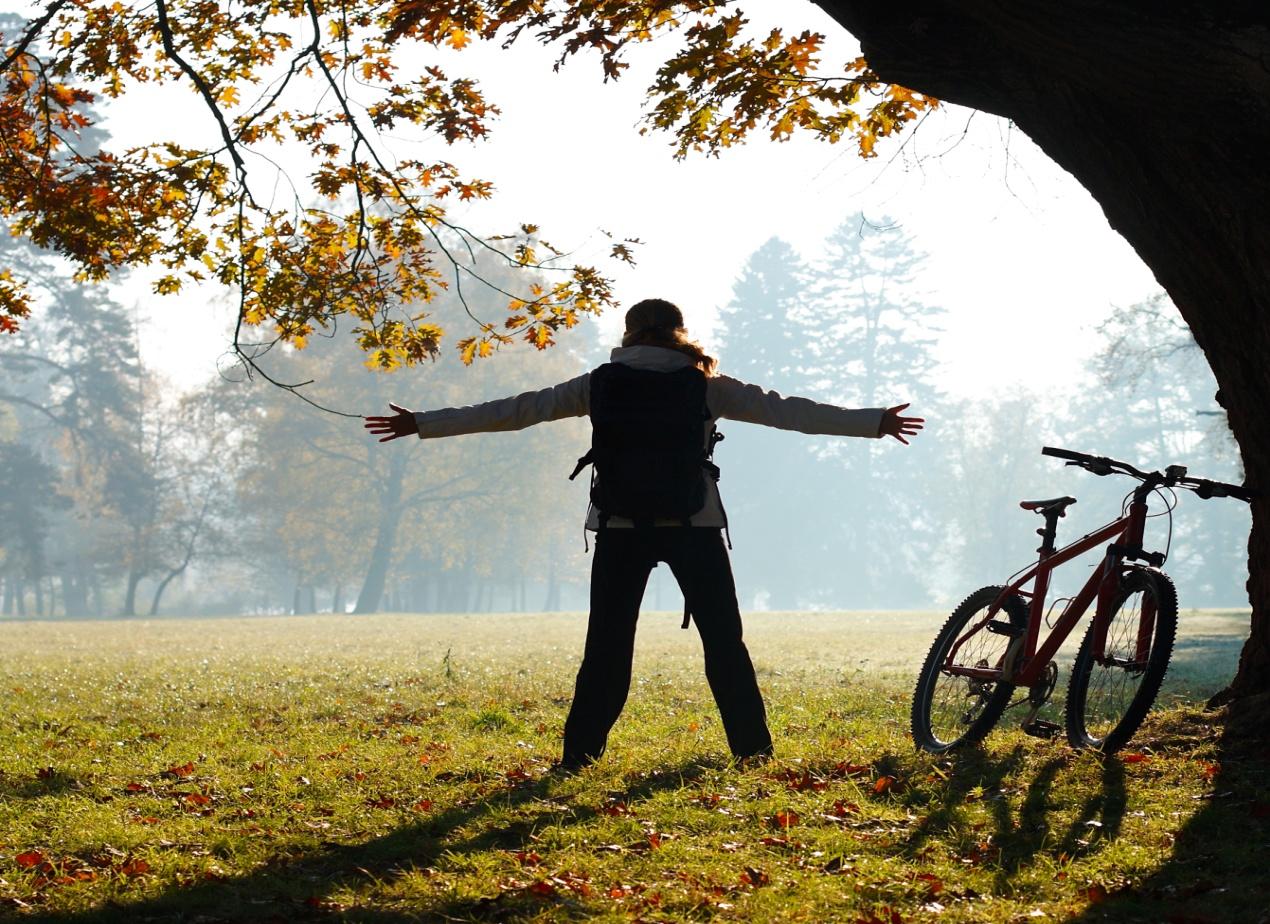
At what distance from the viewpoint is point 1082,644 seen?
261 inches

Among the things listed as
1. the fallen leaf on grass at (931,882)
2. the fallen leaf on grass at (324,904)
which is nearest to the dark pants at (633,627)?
the fallen leaf on grass at (931,882)

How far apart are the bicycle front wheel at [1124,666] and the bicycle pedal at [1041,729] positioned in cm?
9

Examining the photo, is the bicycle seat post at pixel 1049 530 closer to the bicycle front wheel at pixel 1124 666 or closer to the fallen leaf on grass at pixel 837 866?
the bicycle front wheel at pixel 1124 666

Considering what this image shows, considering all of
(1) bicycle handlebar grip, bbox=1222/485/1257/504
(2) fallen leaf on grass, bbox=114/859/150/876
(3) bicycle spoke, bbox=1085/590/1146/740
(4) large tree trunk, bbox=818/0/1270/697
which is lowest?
(2) fallen leaf on grass, bbox=114/859/150/876

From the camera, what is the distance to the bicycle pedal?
22.2ft

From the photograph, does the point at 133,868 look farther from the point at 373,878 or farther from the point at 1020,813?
the point at 1020,813

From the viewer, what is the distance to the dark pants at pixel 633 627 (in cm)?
675

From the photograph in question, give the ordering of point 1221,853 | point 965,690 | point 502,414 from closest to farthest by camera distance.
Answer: point 1221,853 → point 502,414 → point 965,690

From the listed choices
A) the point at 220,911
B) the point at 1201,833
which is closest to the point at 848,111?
the point at 1201,833

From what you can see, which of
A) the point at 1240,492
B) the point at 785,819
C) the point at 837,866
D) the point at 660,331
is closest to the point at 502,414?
the point at 660,331

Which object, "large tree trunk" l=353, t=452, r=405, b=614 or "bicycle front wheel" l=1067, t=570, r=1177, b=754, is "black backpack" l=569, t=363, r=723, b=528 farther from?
"large tree trunk" l=353, t=452, r=405, b=614

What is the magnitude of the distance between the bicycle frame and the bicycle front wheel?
14 millimetres

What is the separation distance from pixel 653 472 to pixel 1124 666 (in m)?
2.31

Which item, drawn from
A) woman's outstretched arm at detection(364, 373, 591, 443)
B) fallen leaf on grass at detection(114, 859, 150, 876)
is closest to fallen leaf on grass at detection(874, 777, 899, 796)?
woman's outstretched arm at detection(364, 373, 591, 443)
